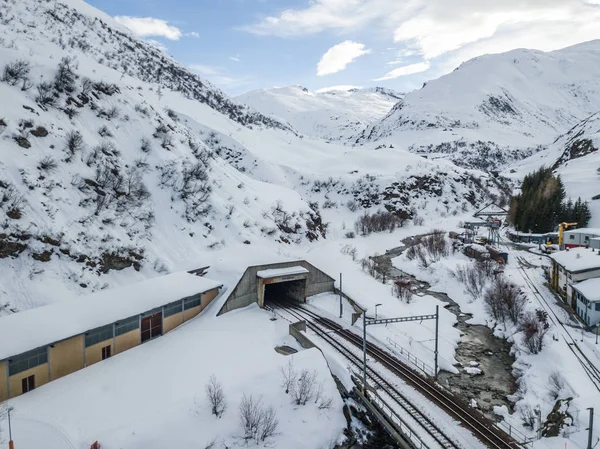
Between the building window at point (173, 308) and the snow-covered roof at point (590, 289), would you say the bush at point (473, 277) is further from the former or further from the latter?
the building window at point (173, 308)

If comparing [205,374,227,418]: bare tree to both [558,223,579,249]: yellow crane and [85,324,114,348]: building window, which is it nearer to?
[85,324,114,348]: building window

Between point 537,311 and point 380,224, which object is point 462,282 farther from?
point 380,224

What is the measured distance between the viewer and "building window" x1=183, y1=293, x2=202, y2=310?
100ft

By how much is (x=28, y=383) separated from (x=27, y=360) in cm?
128

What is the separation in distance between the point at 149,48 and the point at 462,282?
386 feet

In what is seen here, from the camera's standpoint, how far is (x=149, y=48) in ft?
402

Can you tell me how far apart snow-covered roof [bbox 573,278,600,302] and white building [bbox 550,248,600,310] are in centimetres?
91

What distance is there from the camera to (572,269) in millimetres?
38031

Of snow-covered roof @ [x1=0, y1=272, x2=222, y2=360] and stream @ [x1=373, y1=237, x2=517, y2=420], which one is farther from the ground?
snow-covered roof @ [x1=0, y1=272, x2=222, y2=360]

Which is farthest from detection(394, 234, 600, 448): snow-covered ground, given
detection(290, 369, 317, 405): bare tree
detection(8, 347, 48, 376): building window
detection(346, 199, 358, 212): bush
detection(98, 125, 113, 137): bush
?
detection(346, 199, 358, 212): bush

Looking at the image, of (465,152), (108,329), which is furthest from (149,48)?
(465,152)

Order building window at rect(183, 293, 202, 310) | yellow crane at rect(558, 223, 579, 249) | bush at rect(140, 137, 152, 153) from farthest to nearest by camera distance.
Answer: yellow crane at rect(558, 223, 579, 249)
bush at rect(140, 137, 152, 153)
building window at rect(183, 293, 202, 310)

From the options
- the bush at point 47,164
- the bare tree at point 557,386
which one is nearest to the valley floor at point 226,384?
the bare tree at point 557,386

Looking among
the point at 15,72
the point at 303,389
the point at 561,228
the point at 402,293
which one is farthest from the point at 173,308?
the point at 561,228
